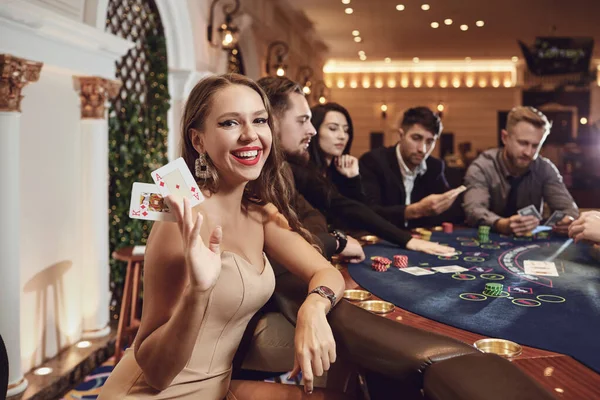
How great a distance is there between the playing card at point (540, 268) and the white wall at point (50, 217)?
2.48 m

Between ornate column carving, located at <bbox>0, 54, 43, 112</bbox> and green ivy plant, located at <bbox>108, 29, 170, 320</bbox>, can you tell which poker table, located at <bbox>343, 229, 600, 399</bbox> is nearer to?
ornate column carving, located at <bbox>0, 54, 43, 112</bbox>

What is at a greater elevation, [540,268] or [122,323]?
[540,268]

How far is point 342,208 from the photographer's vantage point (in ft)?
8.90

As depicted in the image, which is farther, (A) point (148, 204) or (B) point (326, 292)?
(B) point (326, 292)

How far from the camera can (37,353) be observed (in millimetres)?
3059

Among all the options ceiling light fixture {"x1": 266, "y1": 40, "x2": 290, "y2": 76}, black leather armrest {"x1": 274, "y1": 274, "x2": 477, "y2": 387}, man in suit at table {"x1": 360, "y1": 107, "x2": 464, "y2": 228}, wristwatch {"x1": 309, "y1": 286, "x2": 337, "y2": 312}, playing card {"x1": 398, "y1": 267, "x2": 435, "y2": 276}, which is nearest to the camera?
black leather armrest {"x1": 274, "y1": 274, "x2": 477, "y2": 387}

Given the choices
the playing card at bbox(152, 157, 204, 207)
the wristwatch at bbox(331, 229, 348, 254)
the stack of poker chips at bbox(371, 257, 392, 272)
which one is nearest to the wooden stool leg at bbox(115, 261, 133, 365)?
the wristwatch at bbox(331, 229, 348, 254)

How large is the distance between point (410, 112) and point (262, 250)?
7.53 feet

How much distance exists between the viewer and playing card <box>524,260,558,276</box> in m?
2.03

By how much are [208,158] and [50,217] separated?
206 cm

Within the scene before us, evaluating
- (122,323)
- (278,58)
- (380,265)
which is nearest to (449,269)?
(380,265)

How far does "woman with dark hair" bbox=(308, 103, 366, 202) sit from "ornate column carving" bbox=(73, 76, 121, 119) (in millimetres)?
1362

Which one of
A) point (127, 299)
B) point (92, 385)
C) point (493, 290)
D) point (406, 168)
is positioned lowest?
point (92, 385)

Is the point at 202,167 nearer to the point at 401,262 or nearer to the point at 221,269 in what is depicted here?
the point at 221,269
